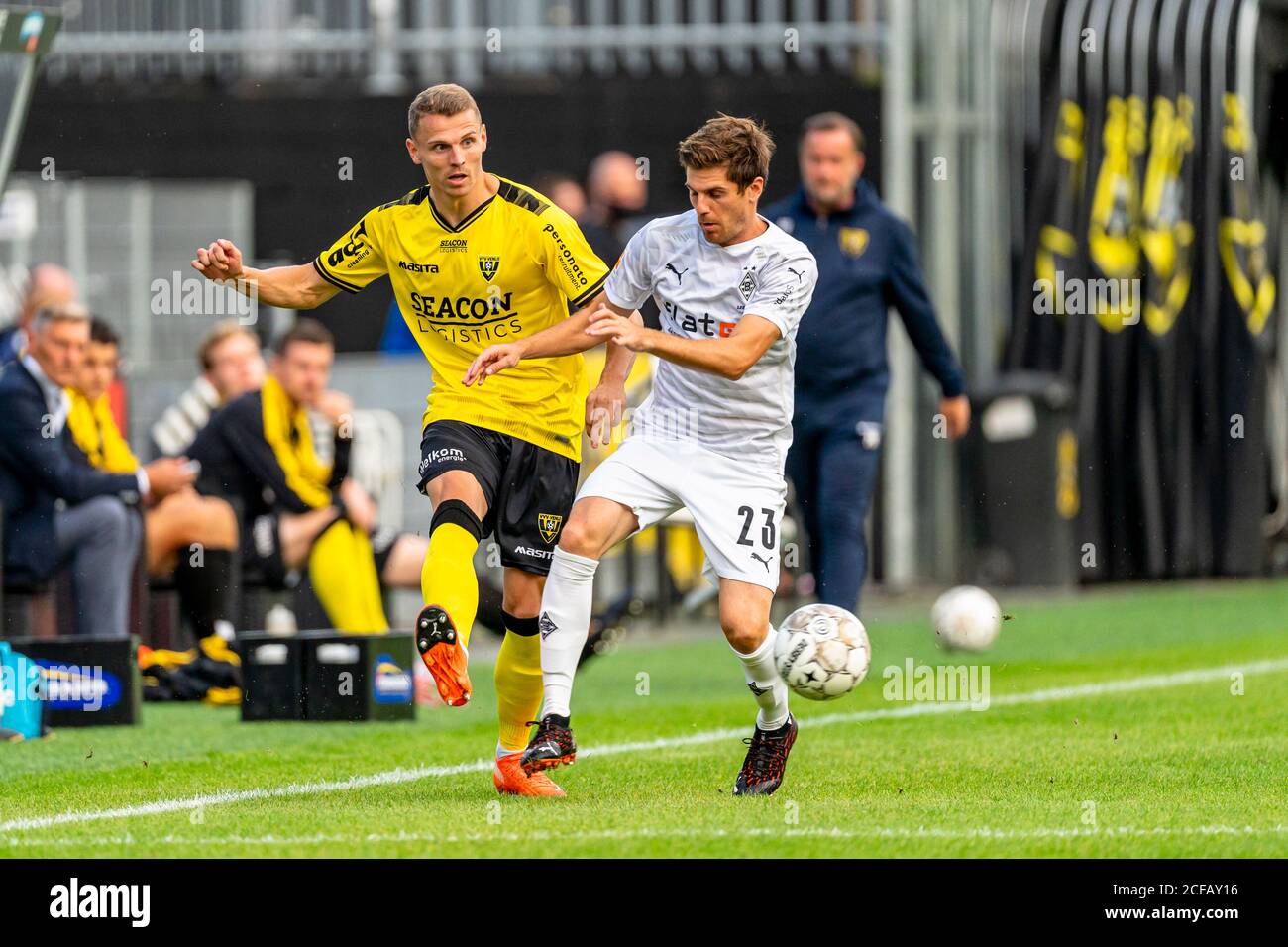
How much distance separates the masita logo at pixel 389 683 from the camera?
955cm

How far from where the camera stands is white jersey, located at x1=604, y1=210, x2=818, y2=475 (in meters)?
6.93

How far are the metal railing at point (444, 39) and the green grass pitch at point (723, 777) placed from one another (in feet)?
20.9

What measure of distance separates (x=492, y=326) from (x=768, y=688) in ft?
4.62

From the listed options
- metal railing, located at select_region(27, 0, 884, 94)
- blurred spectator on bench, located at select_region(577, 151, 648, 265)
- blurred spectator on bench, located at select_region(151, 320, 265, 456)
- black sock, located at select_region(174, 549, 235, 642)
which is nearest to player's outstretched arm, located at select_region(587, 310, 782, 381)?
black sock, located at select_region(174, 549, 235, 642)

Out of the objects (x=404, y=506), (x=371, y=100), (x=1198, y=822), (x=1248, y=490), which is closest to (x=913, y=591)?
(x=1248, y=490)

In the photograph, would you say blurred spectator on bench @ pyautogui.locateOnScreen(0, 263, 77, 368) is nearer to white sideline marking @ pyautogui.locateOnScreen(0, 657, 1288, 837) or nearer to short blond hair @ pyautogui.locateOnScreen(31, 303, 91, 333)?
short blond hair @ pyautogui.locateOnScreen(31, 303, 91, 333)

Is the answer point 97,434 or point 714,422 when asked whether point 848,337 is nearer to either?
point 714,422

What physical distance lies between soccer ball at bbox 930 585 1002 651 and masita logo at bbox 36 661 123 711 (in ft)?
14.0

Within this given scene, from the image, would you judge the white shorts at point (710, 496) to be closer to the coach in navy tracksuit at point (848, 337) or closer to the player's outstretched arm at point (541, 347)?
the player's outstretched arm at point (541, 347)

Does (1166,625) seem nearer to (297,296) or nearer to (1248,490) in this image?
(1248,490)

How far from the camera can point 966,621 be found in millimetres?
11594

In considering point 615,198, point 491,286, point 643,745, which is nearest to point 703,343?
point 491,286

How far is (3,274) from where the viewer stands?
1573 cm
